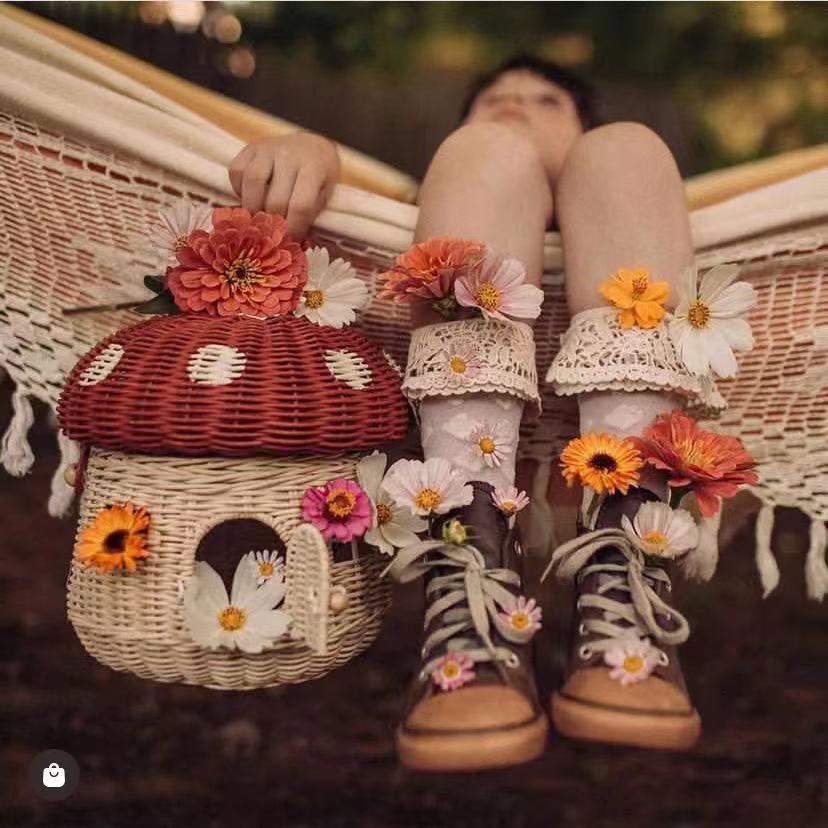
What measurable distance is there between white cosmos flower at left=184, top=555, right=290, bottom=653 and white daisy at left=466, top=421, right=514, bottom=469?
0.17 metres

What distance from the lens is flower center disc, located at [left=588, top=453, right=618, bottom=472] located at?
2.06 ft

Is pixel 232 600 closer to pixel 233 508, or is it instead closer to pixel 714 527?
pixel 233 508

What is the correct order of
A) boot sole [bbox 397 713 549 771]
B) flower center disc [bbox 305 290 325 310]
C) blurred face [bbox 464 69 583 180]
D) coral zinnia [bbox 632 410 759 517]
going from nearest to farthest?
1. boot sole [bbox 397 713 549 771]
2. coral zinnia [bbox 632 410 759 517]
3. flower center disc [bbox 305 290 325 310]
4. blurred face [bbox 464 69 583 180]

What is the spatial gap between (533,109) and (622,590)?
0.66 meters

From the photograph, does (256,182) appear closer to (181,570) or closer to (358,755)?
(181,570)

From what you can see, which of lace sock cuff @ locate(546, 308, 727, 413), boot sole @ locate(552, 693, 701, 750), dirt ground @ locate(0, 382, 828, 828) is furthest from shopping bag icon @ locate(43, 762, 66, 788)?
lace sock cuff @ locate(546, 308, 727, 413)

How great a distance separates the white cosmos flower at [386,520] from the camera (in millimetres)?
654

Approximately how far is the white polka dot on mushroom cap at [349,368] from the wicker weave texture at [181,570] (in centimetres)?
6

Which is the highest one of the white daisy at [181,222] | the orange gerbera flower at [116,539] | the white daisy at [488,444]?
the white daisy at [181,222]

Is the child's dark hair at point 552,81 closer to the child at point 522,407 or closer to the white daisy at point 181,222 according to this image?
the child at point 522,407

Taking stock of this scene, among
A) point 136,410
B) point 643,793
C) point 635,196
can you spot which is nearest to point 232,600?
point 136,410

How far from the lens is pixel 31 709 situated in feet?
2.11

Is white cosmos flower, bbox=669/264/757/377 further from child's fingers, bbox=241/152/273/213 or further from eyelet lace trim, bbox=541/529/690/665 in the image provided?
child's fingers, bbox=241/152/273/213

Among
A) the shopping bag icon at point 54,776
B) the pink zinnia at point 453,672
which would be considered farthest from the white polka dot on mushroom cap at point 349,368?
the shopping bag icon at point 54,776
